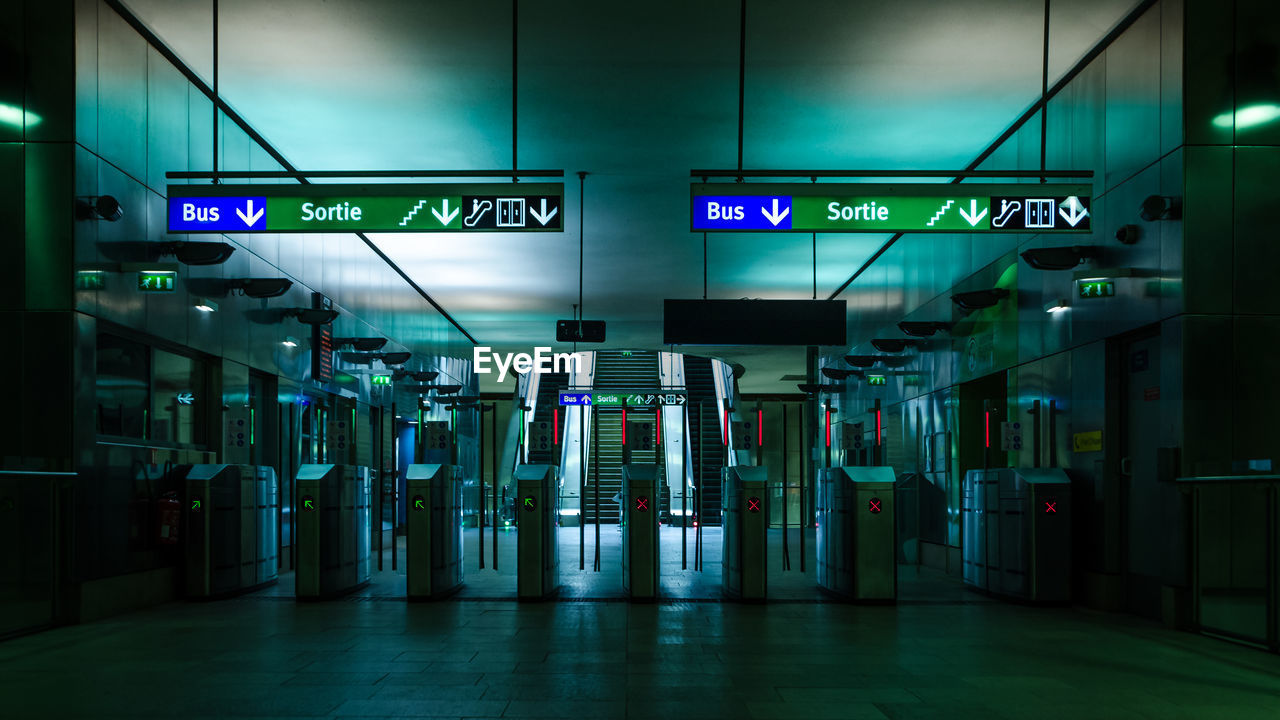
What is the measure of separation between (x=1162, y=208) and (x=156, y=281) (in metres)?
7.44

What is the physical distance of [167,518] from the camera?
881cm

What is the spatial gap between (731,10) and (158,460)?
5911 mm

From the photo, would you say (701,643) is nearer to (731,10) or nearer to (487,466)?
(731,10)

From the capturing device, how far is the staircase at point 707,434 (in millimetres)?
24453

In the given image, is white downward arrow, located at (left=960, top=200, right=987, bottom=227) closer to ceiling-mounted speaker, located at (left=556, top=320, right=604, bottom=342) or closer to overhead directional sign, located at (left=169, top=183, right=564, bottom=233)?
overhead directional sign, located at (left=169, top=183, right=564, bottom=233)

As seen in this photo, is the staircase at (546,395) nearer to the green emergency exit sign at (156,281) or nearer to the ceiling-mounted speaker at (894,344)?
the ceiling-mounted speaker at (894,344)

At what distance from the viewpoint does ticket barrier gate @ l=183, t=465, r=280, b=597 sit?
9.00 meters

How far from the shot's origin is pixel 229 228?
7.11 m

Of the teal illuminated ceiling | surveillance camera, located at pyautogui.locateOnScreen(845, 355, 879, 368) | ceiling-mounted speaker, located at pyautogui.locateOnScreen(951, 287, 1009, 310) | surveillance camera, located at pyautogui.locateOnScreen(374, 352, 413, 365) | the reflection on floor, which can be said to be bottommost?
the reflection on floor

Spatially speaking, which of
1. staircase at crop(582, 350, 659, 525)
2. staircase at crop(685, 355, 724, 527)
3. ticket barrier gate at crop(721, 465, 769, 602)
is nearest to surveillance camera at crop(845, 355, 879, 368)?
ticket barrier gate at crop(721, 465, 769, 602)

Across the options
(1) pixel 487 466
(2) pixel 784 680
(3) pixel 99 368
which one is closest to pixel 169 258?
(3) pixel 99 368

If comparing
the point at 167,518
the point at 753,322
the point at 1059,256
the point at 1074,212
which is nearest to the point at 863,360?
the point at 753,322

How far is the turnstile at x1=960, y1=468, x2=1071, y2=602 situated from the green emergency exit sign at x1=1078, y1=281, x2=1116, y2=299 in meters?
1.62

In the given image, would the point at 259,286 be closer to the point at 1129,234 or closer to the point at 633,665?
the point at 633,665
